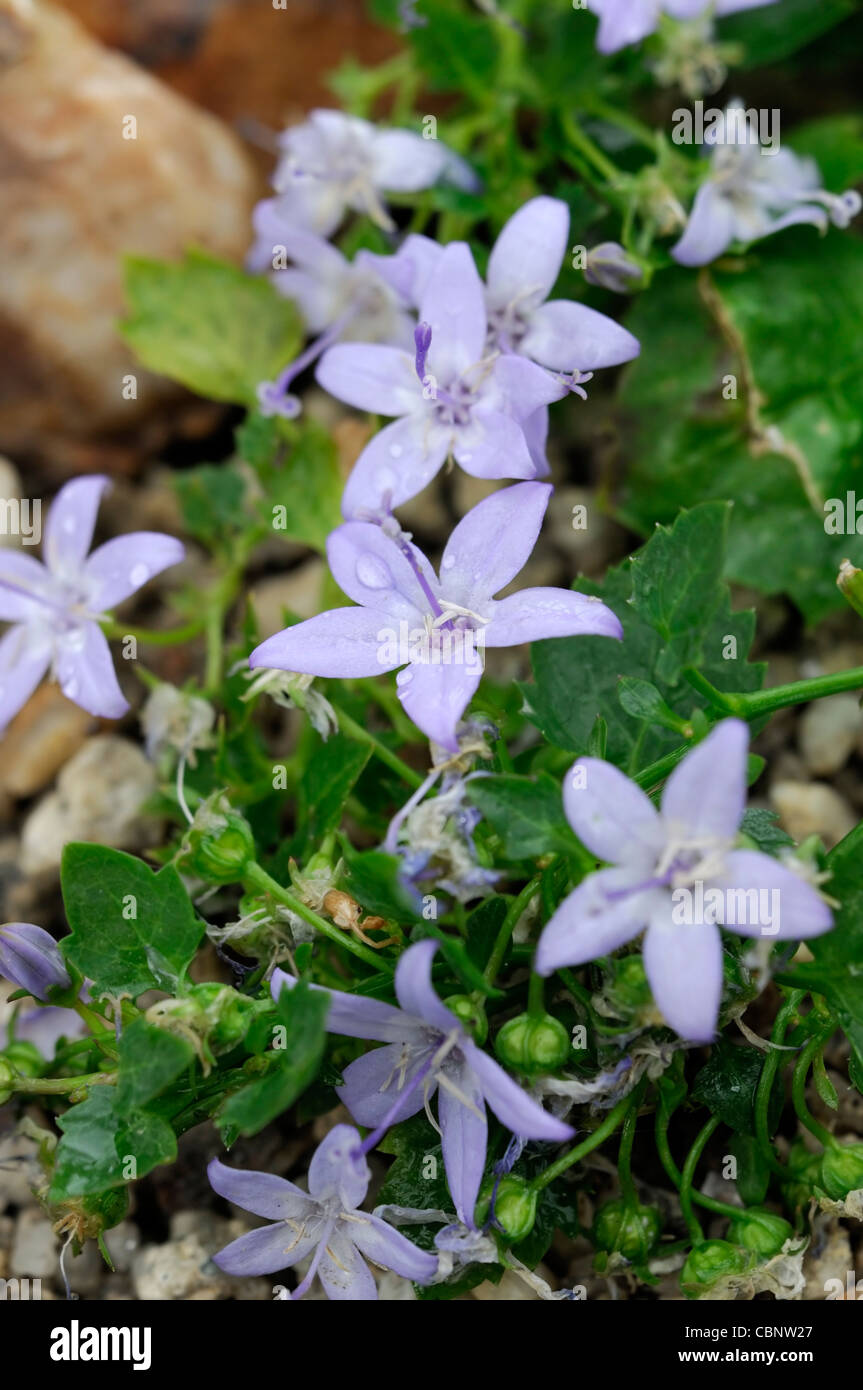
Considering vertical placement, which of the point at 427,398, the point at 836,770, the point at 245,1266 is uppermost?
the point at 427,398

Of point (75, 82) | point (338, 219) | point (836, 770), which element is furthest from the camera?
point (75, 82)

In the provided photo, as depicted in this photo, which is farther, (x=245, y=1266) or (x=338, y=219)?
(x=338, y=219)

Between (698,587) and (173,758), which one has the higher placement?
(698,587)
